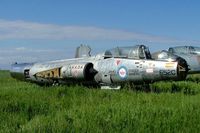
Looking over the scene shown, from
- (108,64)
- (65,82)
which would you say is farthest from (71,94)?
(65,82)

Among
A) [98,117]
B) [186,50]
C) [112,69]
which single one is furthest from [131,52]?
[186,50]

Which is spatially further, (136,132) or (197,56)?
(197,56)

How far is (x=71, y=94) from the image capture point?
1346 cm

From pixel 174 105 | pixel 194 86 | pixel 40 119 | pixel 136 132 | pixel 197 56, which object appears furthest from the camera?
pixel 197 56

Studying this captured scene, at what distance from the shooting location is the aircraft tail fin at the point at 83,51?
59.9ft

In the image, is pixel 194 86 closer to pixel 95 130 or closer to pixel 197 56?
pixel 197 56

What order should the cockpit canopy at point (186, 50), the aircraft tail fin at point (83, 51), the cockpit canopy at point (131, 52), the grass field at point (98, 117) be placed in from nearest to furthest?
the grass field at point (98, 117), the cockpit canopy at point (131, 52), the aircraft tail fin at point (83, 51), the cockpit canopy at point (186, 50)

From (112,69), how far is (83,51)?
139 inches

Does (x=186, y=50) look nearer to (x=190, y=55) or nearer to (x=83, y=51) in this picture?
(x=190, y=55)

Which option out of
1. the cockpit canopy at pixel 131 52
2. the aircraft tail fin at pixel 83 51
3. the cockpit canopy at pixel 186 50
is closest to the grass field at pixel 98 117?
the cockpit canopy at pixel 131 52

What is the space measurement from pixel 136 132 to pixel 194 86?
32.3 ft

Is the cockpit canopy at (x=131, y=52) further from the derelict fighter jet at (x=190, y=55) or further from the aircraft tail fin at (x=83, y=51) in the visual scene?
the derelict fighter jet at (x=190, y=55)

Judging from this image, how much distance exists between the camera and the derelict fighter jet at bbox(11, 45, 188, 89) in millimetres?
14051

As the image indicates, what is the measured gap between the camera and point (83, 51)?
18438mm
